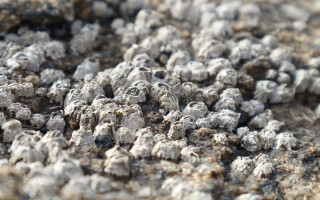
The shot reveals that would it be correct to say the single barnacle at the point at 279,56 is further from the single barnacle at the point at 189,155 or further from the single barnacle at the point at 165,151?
the single barnacle at the point at 165,151

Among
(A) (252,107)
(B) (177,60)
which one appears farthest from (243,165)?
(B) (177,60)

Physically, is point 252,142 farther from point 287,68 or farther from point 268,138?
point 287,68

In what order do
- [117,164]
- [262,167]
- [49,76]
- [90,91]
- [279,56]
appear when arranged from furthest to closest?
[279,56] < [49,76] < [90,91] < [262,167] < [117,164]

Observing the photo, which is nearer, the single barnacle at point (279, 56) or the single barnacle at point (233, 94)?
the single barnacle at point (233, 94)

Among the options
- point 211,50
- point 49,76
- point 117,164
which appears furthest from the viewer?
point 211,50

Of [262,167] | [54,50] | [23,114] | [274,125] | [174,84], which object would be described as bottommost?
[262,167]

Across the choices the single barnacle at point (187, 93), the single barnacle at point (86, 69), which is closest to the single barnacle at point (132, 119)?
the single barnacle at point (187, 93)
